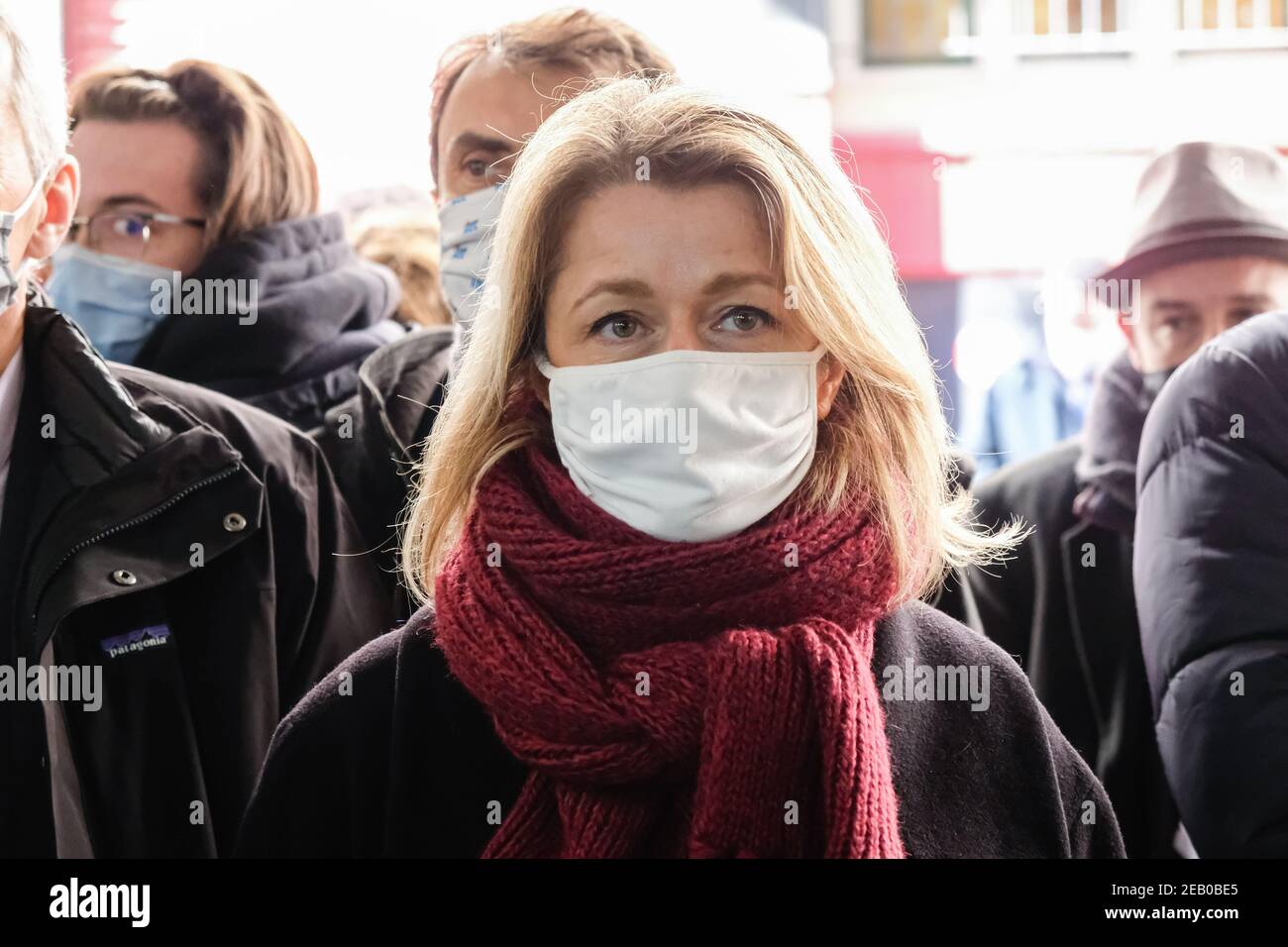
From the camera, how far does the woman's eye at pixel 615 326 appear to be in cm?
149

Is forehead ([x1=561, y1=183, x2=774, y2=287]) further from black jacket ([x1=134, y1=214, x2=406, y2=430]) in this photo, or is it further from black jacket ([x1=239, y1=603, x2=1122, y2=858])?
black jacket ([x1=134, y1=214, x2=406, y2=430])

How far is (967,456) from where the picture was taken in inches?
85.3

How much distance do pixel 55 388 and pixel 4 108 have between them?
35 cm

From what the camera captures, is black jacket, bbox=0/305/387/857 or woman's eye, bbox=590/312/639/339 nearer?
woman's eye, bbox=590/312/639/339

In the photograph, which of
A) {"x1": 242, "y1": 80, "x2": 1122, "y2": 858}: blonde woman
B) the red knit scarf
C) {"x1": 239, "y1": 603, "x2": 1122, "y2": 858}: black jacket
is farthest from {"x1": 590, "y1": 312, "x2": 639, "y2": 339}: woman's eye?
{"x1": 239, "y1": 603, "x2": 1122, "y2": 858}: black jacket

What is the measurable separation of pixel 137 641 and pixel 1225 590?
54.8 inches

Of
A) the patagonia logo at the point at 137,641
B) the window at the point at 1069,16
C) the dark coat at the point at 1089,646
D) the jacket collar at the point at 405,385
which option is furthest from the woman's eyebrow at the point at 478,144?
the window at the point at 1069,16

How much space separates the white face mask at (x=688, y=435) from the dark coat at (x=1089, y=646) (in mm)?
721

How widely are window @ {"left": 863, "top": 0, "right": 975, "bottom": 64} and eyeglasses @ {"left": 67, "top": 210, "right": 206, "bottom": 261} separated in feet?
5.32

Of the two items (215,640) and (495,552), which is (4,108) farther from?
(495,552)

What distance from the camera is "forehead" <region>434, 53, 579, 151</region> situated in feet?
6.84

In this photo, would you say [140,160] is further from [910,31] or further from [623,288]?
[910,31]

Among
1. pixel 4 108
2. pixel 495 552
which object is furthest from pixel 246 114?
pixel 495 552

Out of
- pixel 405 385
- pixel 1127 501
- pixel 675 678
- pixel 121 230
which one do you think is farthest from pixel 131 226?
pixel 1127 501
